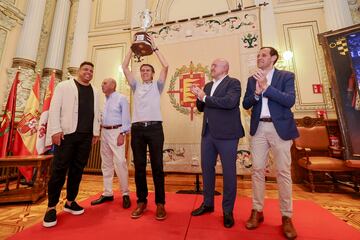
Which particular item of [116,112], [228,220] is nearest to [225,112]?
[228,220]

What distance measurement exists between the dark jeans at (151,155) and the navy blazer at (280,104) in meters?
0.88

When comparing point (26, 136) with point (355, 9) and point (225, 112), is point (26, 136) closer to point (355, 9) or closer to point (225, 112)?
point (225, 112)

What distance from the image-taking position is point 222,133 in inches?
69.7

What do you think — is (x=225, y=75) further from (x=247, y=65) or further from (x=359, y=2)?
(x=359, y=2)

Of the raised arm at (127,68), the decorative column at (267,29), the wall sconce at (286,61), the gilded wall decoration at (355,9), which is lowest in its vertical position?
the raised arm at (127,68)

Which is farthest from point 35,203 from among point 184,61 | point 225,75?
point 184,61

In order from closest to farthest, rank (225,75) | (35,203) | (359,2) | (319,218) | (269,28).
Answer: (319,218)
(225,75)
(35,203)
(269,28)
(359,2)

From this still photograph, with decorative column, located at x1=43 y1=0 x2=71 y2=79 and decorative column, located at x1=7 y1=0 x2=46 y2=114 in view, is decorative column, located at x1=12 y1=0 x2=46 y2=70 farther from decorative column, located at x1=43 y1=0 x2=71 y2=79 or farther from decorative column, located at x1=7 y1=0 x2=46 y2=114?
decorative column, located at x1=43 y1=0 x2=71 y2=79

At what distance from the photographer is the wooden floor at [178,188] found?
1778 millimetres

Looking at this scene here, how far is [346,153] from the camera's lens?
2795mm

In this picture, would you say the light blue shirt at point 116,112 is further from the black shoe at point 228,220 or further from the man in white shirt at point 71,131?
the black shoe at point 228,220

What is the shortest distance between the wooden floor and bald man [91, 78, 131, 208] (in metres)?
0.35

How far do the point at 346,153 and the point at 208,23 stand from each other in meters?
3.11

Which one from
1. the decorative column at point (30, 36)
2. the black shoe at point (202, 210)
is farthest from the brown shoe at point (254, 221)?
the decorative column at point (30, 36)
